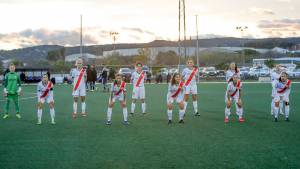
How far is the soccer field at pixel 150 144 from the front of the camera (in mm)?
8727

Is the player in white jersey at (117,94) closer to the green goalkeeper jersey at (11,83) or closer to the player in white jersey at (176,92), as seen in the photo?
the player in white jersey at (176,92)

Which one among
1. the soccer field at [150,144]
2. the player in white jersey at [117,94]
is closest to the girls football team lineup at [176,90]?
the player in white jersey at [117,94]

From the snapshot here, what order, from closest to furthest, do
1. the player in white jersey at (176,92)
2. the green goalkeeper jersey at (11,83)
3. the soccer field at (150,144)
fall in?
the soccer field at (150,144)
the player in white jersey at (176,92)
the green goalkeeper jersey at (11,83)

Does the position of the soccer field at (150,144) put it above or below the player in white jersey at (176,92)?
below

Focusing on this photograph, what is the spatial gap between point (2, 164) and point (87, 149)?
2113 mm

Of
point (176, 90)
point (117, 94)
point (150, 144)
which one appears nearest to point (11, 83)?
point (117, 94)

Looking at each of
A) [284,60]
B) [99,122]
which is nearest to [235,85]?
[99,122]

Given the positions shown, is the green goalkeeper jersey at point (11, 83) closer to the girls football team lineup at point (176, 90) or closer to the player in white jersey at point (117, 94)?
the girls football team lineup at point (176, 90)

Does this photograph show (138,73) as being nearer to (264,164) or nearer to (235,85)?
(235,85)

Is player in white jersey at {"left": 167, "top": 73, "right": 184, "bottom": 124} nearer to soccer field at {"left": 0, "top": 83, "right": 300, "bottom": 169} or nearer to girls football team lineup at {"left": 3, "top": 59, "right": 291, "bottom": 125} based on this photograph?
girls football team lineup at {"left": 3, "top": 59, "right": 291, "bottom": 125}

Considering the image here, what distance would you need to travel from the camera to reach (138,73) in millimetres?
18734

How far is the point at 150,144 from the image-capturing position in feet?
35.4

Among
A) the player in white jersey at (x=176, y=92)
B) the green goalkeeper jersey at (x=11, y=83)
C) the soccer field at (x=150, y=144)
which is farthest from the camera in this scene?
the green goalkeeper jersey at (x=11, y=83)

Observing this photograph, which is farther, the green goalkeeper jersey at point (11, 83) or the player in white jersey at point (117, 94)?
the green goalkeeper jersey at point (11, 83)
